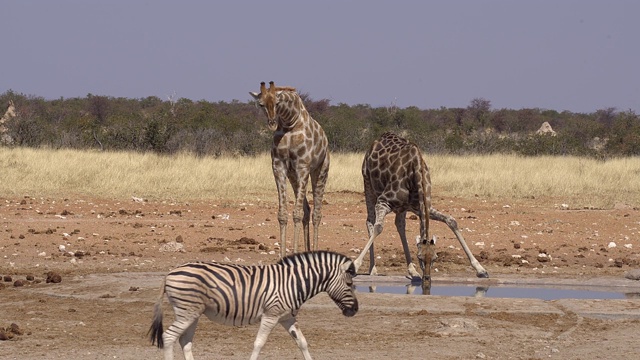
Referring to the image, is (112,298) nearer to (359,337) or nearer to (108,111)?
(359,337)

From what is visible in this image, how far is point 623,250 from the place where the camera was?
48.0 ft

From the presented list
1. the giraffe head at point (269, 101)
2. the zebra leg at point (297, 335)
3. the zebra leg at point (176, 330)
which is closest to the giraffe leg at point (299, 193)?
the giraffe head at point (269, 101)

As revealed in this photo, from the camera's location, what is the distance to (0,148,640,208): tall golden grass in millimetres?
21078

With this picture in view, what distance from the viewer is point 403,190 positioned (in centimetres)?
1140

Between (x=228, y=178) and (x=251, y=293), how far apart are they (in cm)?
1582

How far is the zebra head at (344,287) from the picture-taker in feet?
23.3

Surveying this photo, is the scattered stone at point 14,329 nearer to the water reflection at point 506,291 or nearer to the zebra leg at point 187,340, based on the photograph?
the zebra leg at point 187,340

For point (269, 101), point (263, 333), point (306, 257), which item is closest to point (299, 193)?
point (269, 101)

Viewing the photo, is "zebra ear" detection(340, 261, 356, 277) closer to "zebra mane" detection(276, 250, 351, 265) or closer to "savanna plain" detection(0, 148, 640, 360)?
"zebra mane" detection(276, 250, 351, 265)

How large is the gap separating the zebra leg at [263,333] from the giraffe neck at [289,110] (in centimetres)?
516

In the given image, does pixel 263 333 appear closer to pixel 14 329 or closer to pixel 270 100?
pixel 14 329

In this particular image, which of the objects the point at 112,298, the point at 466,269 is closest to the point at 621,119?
the point at 466,269

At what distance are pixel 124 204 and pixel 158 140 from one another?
38.6 ft

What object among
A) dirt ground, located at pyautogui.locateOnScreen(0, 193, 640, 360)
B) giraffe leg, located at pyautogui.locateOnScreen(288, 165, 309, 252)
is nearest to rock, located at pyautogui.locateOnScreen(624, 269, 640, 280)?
dirt ground, located at pyautogui.locateOnScreen(0, 193, 640, 360)
